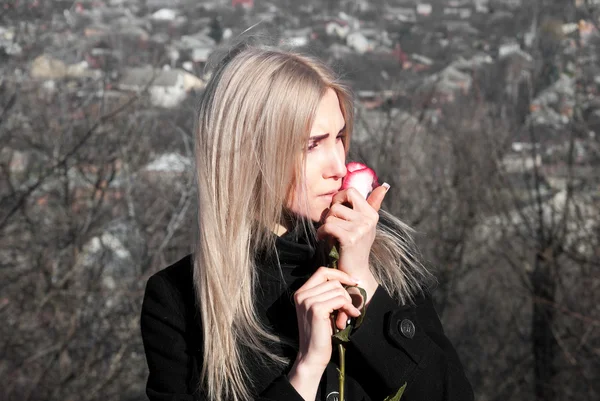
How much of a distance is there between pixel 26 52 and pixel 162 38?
426 cm

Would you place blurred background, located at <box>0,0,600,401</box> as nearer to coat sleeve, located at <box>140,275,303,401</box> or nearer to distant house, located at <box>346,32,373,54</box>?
distant house, located at <box>346,32,373,54</box>

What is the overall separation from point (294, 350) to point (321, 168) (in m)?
0.39

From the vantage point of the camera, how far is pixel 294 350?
1854 millimetres

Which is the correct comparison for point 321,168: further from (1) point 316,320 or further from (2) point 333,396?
(2) point 333,396

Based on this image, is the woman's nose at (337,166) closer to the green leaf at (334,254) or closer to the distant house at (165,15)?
the green leaf at (334,254)

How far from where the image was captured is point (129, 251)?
30.5 ft

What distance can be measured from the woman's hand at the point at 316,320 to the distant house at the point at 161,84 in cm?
625

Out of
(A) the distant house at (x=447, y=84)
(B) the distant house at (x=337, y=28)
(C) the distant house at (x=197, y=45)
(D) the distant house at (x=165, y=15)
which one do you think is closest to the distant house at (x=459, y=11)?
(B) the distant house at (x=337, y=28)

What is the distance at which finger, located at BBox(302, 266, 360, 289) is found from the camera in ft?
5.53

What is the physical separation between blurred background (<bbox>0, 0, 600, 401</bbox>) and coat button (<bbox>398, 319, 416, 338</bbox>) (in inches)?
157

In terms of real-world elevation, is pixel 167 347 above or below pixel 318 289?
below

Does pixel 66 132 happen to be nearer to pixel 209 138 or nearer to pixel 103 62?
pixel 103 62

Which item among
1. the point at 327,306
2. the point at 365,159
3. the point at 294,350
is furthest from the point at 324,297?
the point at 365,159

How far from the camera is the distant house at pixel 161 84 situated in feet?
26.6
